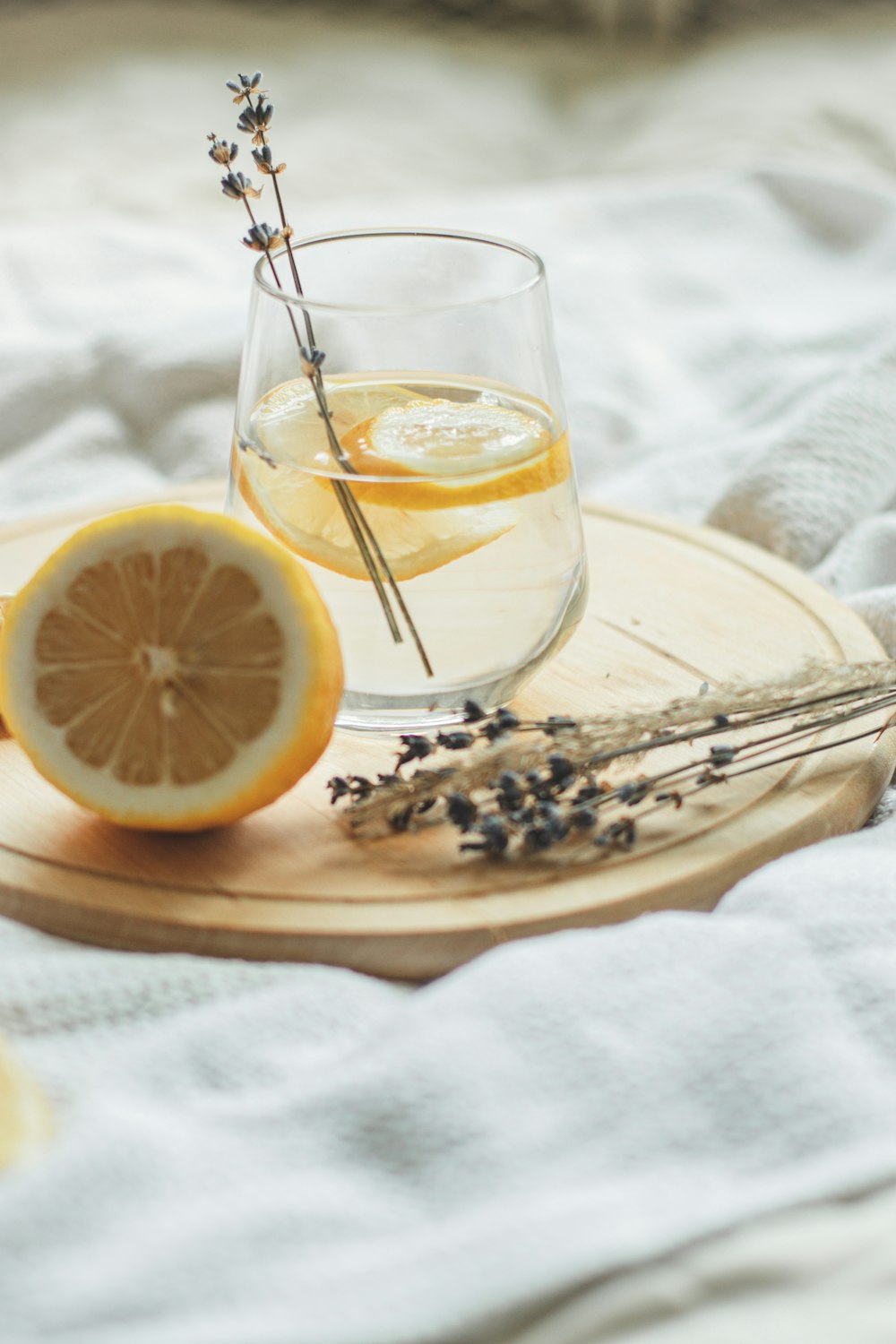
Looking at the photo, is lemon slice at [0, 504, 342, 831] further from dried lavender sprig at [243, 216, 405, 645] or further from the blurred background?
the blurred background

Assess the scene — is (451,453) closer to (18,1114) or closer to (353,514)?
(353,514)

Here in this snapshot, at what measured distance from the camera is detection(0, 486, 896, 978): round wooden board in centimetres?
80

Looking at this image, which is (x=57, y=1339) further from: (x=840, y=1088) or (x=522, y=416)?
(x=522, y=416)

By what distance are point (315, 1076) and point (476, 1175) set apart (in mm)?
98

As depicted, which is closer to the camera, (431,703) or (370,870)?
(370,870)

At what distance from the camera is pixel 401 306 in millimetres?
956

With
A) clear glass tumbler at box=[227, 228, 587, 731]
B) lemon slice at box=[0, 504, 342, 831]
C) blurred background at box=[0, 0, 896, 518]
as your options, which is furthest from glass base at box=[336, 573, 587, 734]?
blurred background at box=[0, 0, 896, 518]

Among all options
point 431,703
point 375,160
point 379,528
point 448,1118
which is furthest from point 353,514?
point 375,160

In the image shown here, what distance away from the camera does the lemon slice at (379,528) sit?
0.89 m

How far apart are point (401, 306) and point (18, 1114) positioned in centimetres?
53

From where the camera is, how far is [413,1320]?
1.91ft

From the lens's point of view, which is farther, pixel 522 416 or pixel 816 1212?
pixel 522 416

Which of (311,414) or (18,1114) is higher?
(311,414)

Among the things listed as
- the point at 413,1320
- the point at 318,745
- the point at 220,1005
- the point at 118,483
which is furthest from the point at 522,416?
the point at 118,483
